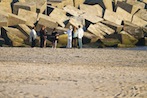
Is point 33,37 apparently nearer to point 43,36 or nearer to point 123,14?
point 43,36

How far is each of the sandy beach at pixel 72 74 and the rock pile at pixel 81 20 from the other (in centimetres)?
428

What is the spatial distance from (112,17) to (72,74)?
14375mm

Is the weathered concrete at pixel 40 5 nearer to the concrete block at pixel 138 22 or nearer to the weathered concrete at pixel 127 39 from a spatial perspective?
the weathered concrete at pixel 127 39

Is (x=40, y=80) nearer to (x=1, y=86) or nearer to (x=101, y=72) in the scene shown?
(x=1, y=86)

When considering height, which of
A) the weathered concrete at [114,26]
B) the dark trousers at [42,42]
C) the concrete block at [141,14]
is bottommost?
the dark trousers at [42,42]

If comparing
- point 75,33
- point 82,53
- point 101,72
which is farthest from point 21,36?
point 101,72

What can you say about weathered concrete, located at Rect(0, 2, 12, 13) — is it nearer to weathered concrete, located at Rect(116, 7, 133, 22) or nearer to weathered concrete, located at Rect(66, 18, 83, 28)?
weathered concrete, located at Rect(66, 18, 83, 28)

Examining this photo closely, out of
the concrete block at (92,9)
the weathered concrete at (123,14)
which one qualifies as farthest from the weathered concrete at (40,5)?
the weathered concrete at (123,14)

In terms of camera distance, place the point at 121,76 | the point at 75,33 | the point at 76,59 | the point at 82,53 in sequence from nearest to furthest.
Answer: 1. the point at 121,76
2. the point at 76,59
3. the point at 82,53
4. the point at 75,33

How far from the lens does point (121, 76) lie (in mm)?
10922

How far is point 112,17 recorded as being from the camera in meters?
24.9

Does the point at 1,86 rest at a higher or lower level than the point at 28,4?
lower

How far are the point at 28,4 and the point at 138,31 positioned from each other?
5.78 meters

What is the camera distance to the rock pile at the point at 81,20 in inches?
824
